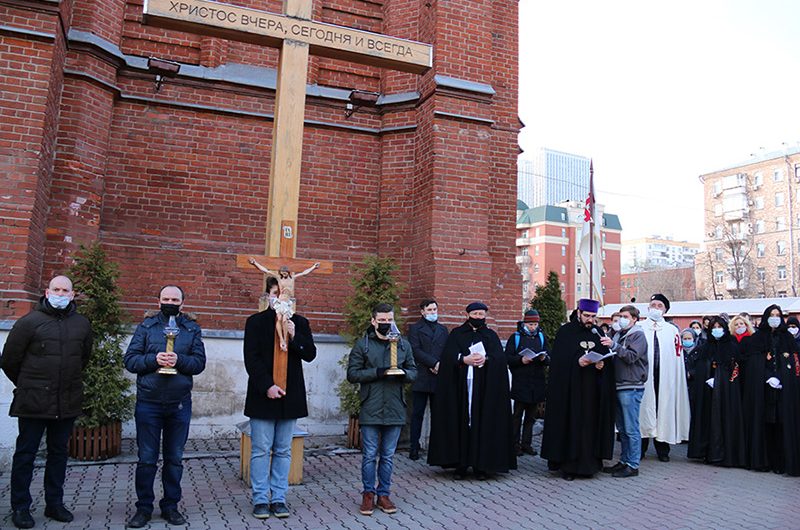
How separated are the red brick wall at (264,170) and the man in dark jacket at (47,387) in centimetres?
274

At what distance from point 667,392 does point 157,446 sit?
650 centimetres

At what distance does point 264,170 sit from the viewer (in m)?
9.52

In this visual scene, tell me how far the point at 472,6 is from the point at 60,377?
24.8 feet

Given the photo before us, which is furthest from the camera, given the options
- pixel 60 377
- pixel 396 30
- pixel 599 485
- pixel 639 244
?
pixel 639 244

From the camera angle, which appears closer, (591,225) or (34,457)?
(34,457)

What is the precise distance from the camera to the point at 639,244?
92.9 meters

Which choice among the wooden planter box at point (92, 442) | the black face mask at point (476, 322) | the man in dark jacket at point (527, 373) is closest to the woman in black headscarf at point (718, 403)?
the man in dark jacket at point (527, 373)

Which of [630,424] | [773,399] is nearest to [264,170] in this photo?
[630,424]

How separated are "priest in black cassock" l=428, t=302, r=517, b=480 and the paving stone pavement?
245mm

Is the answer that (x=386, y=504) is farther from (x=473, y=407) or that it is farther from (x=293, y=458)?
(x=473, y=407)

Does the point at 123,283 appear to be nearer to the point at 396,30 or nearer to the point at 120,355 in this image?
the point at 120,355

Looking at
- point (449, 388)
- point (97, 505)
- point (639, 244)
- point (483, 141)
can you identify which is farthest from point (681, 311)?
point (639, 244)

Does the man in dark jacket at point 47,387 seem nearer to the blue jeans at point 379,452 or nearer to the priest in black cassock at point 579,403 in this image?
the blue jeans at point 379,452

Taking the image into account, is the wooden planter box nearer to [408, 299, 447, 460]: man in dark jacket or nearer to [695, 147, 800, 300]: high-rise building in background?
[408, 299, 447, 460]: man in dark jacket
